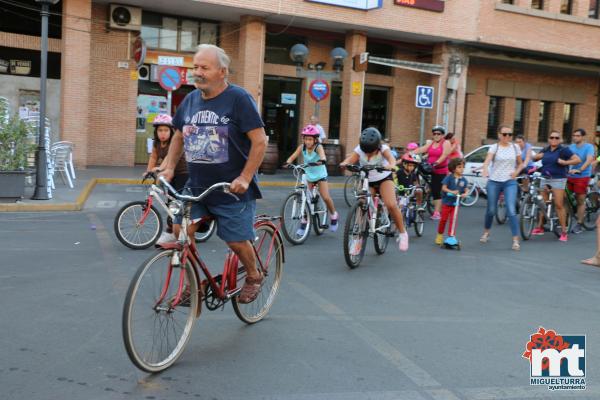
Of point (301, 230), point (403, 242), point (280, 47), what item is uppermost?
point (280, 47)

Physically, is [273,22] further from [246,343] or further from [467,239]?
[246,343]

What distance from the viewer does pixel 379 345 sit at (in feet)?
16.6

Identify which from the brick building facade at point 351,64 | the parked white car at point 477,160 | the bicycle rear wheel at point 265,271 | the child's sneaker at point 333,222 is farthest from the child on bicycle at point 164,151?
the brick building facade at point 351,64

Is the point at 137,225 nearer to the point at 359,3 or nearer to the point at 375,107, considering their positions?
the point at 359,3

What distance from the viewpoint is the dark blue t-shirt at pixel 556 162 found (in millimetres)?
11438

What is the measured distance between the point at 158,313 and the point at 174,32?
63.2 ft

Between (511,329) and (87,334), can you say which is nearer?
(87,334)

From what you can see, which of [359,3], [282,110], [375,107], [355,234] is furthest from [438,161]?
[375,107]

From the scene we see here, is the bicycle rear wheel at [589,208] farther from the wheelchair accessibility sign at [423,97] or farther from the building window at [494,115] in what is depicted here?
the building window at [494,115]

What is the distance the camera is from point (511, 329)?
18.7 feet

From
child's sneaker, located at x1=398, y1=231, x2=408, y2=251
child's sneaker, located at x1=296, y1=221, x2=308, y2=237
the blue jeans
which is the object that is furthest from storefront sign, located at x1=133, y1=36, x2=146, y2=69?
child's sneaker, located at x1=398, y1=231, x2=408, y2=251

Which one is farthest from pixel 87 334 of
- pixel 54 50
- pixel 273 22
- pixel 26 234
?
pixel 273 22

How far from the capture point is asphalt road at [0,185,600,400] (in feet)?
13.6

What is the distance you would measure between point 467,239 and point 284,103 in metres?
14.3
